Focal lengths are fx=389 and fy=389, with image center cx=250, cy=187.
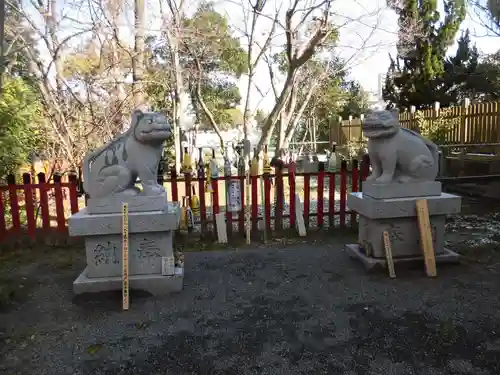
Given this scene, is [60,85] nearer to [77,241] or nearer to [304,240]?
[77,241]

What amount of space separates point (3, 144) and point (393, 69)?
56.7 ft

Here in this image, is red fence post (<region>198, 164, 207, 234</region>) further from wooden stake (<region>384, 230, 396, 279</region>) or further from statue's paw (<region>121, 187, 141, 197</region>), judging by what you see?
wooden stake (<region>384, 230, 396, 279</region>)

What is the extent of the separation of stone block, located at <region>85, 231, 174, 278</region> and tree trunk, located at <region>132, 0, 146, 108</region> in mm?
5781

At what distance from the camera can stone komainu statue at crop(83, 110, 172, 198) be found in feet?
12.4

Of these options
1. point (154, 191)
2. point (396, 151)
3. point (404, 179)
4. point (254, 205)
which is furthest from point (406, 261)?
point (154, 191)

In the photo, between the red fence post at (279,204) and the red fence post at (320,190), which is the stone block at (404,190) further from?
the red fence post at (279,204)

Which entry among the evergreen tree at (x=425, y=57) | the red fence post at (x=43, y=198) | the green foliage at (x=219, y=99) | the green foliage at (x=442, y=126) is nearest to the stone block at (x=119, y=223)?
the red fence post at (x=43, y=198)

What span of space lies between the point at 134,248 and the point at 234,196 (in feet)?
7.14

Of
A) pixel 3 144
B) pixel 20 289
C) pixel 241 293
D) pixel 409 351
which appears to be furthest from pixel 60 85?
pixel 409 351

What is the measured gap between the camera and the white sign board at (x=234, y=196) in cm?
572

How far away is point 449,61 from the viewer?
1869cm

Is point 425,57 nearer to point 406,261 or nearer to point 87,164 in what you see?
point 406,261

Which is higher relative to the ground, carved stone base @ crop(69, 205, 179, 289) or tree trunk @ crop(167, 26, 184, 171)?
tree trunk @ crop(167, 26, 184, 171)

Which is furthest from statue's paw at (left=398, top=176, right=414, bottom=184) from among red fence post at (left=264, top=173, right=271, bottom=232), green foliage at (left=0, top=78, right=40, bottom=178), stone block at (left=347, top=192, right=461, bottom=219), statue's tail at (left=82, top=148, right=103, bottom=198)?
green foliage at (left=0, top=78, right=40, bottom=178)
